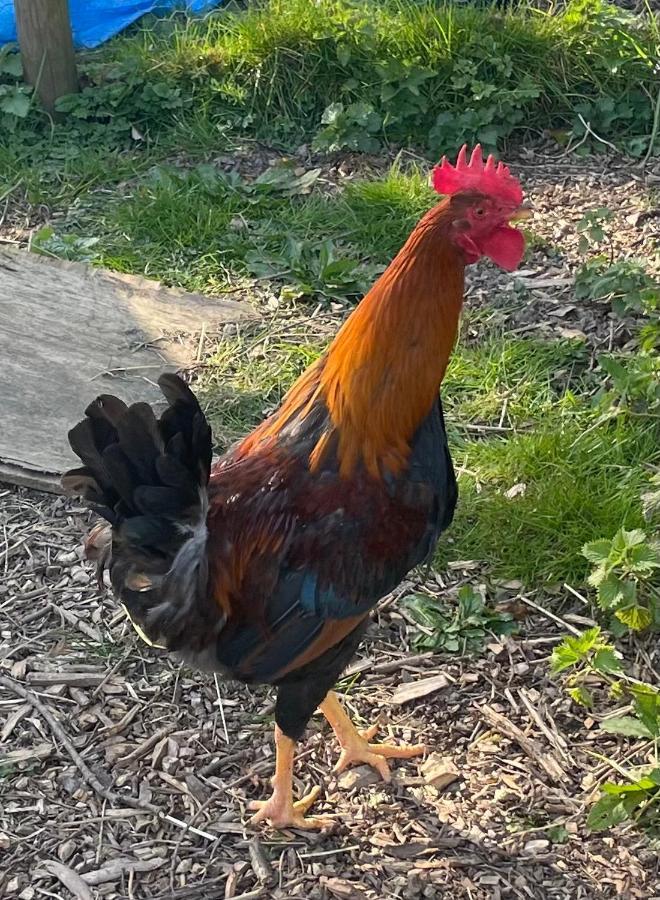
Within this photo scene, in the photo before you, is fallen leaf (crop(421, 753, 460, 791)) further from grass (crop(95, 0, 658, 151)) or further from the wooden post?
the wooden post

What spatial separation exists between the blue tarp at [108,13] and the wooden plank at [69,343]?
218 cm

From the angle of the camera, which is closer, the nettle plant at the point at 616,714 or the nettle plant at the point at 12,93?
the nettle plant at the point at 616,714

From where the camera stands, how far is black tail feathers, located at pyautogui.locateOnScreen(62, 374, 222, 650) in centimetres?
241

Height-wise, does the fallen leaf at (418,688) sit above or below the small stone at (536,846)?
above

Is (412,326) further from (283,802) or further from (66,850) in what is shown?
(66,850)

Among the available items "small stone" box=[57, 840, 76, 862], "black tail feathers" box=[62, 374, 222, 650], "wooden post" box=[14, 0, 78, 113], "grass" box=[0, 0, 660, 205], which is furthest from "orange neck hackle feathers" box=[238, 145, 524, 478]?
"wooden post" box=[14, 0, 78, 113]

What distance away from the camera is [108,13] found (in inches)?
254

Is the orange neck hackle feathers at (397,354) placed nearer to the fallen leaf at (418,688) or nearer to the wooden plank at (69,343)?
the fallen leaf at (418,688)

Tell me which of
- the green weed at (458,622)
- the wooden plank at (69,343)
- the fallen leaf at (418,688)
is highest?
the wooden plank at (69,343)

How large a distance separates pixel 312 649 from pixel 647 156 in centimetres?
394

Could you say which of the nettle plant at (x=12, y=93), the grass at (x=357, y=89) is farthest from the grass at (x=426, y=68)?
the nettle plant at (x=12, y=93)

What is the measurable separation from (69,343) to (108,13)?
3064 millimetres

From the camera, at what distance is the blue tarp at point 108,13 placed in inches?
251

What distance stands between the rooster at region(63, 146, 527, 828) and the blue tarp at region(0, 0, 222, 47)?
14.7ft
